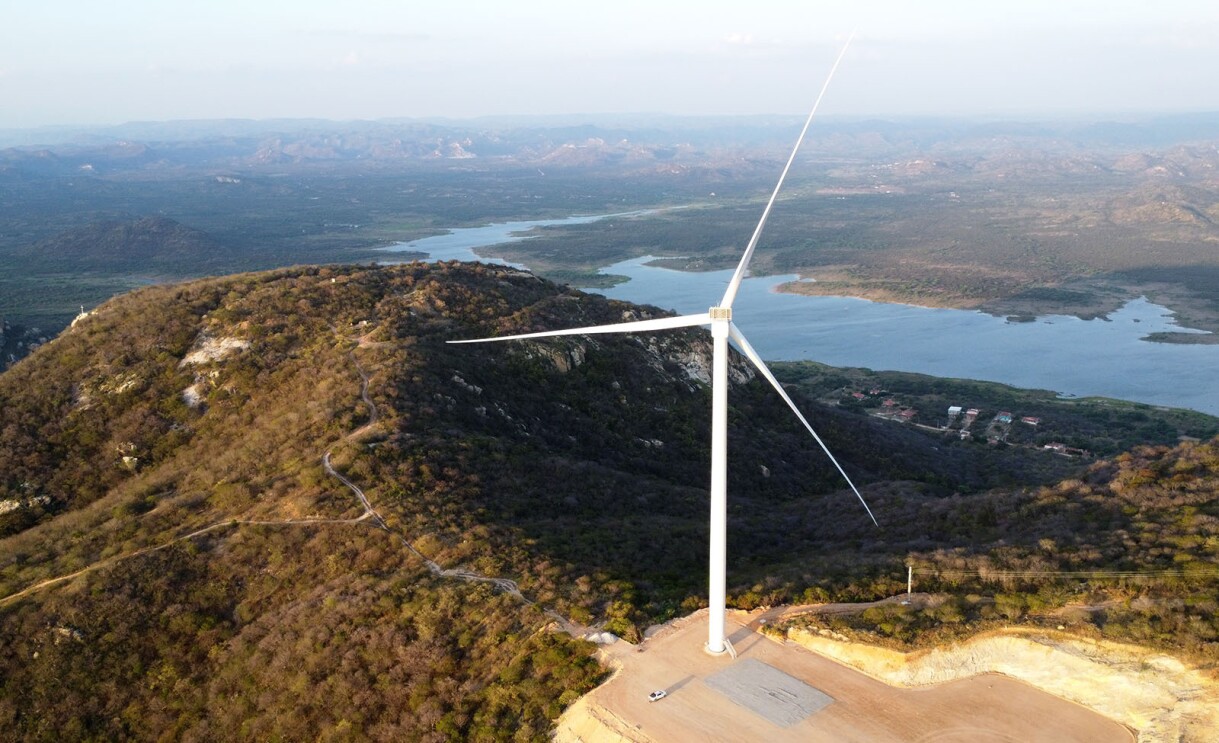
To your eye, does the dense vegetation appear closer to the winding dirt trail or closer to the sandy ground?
the sandy ground

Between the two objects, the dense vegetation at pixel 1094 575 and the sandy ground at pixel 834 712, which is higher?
the dense vegetation at pixel 1094 575

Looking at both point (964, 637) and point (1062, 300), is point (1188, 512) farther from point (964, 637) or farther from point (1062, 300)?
point (1062, 300)

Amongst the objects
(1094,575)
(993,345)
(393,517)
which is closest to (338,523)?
(393,517)

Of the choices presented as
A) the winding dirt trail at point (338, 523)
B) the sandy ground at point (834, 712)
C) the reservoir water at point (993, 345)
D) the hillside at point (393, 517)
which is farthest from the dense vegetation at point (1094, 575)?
the reservoir water at point (993, 345)

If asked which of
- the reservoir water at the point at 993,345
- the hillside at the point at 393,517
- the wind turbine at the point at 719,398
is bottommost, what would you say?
the reservoir water at the point at 993,345

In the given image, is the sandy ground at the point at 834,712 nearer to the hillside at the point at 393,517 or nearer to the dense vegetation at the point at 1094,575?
the hillside at the point at 393,517

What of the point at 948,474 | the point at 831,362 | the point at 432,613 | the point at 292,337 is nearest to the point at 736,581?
the point at 432,613
